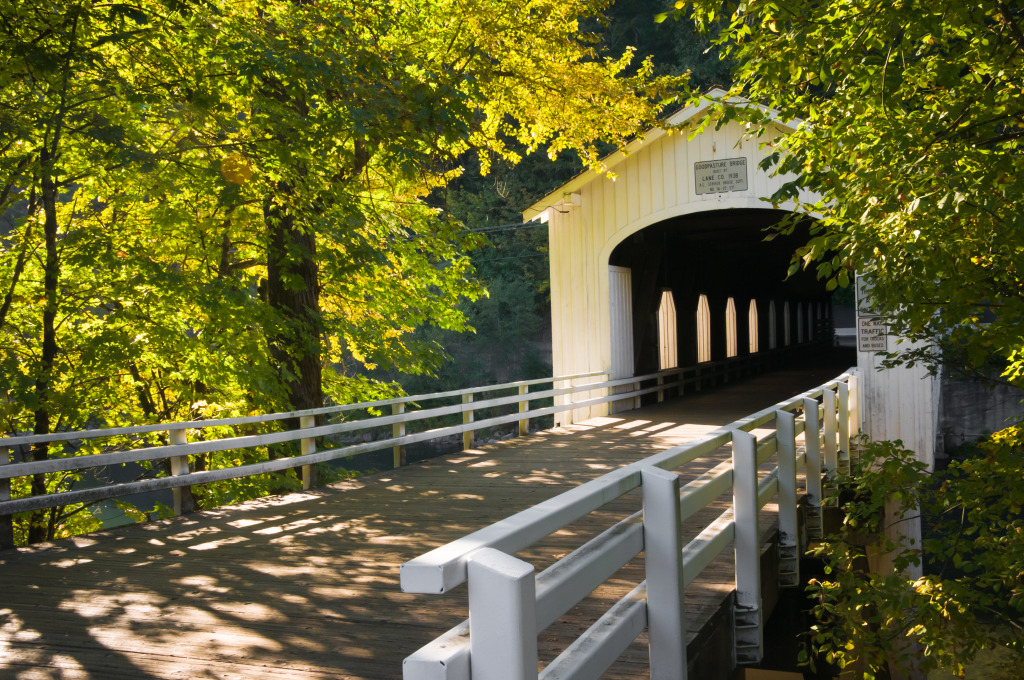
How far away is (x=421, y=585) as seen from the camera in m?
1.81

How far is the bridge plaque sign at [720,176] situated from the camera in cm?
1493

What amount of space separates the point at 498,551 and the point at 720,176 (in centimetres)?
1392

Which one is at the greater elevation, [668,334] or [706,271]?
[706,271]

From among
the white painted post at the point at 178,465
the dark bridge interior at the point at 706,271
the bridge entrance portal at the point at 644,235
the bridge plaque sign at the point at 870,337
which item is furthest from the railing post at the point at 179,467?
the dark bridge interior at the point at 706,271

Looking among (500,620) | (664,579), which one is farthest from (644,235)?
Result: (500,620)

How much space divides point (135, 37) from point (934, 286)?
735 centimetres

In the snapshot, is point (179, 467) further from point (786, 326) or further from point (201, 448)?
point (786, 326)

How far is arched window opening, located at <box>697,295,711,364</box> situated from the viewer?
80.1 ft

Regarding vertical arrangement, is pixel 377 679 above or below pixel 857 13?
below


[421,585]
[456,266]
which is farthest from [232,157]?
[421,585]

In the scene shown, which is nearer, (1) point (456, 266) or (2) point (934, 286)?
(2) point (934, 286)

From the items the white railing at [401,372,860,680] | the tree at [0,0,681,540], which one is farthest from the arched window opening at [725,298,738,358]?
the white railing at [401,372,860,680]

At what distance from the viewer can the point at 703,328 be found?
2472cm

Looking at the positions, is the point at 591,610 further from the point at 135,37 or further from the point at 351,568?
the point at 135,37
